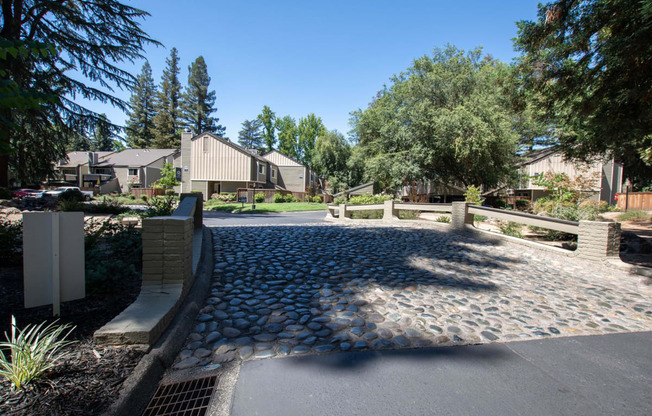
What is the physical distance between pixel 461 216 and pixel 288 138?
59.3 meters

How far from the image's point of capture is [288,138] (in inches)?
2640

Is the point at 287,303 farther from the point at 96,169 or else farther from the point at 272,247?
the point at 96,169

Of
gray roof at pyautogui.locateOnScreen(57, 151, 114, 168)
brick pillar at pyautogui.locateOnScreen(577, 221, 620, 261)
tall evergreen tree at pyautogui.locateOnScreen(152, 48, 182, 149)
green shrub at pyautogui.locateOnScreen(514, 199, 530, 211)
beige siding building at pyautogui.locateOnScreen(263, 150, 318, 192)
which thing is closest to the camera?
brick pillar at pyautogui.locateOnScreen(577, 221, 620, 261)

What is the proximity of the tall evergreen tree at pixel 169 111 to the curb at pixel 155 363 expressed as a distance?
60715 mm

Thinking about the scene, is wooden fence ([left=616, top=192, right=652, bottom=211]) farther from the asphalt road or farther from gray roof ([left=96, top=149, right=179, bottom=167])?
gray roof ([left=96, top=149, right=179, bottom=167])

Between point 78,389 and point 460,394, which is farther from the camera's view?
point 460,394

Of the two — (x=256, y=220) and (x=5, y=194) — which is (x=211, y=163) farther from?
(x=256, y=220)

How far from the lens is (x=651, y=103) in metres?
6.65

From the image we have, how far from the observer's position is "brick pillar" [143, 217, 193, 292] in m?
3.49

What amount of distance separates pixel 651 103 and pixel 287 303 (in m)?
8.46

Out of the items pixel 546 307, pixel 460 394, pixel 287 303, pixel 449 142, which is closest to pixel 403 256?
pixel 546 307

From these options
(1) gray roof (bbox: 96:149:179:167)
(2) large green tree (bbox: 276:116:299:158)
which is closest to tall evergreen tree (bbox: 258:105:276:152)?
(2) large green tree (bbox: 276:116:299:158)

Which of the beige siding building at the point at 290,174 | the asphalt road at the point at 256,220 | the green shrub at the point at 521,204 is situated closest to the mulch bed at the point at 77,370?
the asphalt road at the point at 256,220

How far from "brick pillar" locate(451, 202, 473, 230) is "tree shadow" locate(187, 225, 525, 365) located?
2391mm
